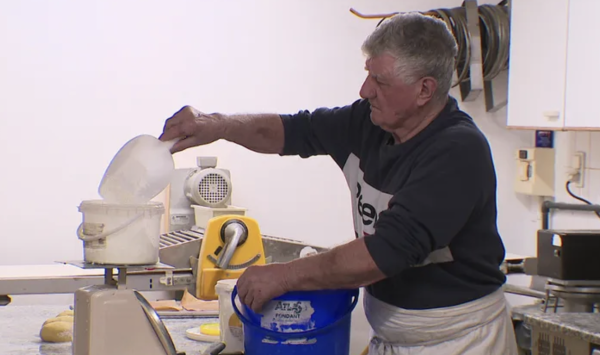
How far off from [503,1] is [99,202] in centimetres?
284

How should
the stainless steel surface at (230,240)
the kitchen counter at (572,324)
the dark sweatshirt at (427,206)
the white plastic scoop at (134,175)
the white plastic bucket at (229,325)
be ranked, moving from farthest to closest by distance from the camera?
1. the stainless steel surface at (230,240)
2. the kitchen counter at (572,324)
3. the white plastic bucket at (229,325)
4. the white plastic scoop at (134,175)
5. the dark sweatshirt at (427,206)

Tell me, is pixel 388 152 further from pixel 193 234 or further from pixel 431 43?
pixel 193 234

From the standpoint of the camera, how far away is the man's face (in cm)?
165

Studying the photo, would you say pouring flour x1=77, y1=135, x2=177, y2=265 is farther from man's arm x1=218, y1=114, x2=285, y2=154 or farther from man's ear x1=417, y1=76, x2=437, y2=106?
man's ear x1=417, y1=76, x2=437, y2=106

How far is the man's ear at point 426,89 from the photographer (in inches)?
65.1

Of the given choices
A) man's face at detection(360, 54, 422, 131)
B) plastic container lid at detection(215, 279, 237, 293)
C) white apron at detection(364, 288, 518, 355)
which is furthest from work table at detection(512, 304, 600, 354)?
plastic container lid at detection(215, 279, 237, 293)

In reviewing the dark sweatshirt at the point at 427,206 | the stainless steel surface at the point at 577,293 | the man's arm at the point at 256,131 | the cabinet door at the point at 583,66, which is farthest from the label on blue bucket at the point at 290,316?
the cabinet door at the point at 583,66

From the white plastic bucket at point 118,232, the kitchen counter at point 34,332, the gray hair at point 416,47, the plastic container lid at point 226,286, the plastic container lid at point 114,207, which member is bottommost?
the kitchen counter at point 34,332

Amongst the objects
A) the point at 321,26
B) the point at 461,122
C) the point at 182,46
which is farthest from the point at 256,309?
the point at 321,26

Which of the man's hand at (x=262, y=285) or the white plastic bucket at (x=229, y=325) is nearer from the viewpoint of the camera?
the man's hand at (x=262, y=285)

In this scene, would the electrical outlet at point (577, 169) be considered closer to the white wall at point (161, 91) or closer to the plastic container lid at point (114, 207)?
the white wall at point (161, 91)

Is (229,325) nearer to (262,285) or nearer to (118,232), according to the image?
(262,285)

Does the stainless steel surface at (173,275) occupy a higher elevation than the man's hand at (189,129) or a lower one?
lower

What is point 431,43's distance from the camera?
164 centimetres
